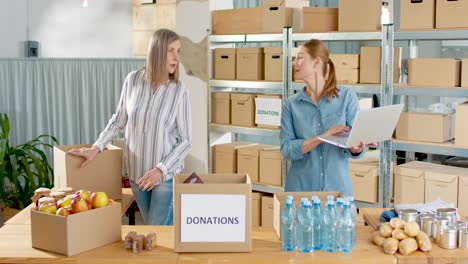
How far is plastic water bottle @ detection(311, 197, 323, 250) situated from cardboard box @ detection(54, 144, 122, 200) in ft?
5.31

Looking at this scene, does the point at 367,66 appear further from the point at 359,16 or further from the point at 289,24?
the point at 289,24

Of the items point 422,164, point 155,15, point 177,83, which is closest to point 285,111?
point 177,83

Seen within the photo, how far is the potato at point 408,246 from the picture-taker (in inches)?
108

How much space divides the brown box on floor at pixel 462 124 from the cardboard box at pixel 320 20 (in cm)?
118

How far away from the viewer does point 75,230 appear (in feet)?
9.18

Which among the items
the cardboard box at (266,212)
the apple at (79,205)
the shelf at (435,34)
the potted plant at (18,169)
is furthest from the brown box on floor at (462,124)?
the potted plant at (18,169)

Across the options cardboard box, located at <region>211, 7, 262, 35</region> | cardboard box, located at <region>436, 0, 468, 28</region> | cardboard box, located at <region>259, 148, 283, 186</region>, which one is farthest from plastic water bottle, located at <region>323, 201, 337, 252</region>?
cardboard box, located at <region>211, 7, 262, 35</region>

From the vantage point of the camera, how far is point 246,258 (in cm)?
275

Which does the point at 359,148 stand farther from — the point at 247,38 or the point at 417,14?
the point at 247,38

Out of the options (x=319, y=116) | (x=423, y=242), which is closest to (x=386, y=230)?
(x=423, y=242)

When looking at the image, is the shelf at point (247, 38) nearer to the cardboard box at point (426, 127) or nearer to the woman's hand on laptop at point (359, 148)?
the cardboard box at point (426, 127)

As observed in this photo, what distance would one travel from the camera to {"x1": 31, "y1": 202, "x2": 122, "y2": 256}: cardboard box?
279 centimetres

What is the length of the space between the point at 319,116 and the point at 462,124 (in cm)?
129

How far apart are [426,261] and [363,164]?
2235 mm
